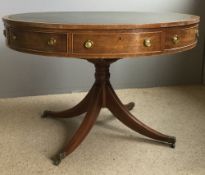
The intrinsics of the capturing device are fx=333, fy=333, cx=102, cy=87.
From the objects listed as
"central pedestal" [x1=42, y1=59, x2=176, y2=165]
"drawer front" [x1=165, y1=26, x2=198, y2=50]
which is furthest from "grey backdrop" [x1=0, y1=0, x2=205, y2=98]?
"drawer front" [x1=165, y1=26, x2=198, y2=50]

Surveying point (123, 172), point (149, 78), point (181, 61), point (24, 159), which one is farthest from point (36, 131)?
point (181, 61)

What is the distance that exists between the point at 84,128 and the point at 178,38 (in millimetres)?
625

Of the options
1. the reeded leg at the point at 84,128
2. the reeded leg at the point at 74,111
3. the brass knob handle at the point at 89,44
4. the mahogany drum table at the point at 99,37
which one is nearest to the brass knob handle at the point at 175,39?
the mahogany drum table at the point at 99,37

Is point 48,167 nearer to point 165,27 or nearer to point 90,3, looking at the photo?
point 165,27

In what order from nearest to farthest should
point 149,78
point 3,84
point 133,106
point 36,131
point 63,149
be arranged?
point 63,149
point 36,131
point 133,106
point 3,84
point 149,78

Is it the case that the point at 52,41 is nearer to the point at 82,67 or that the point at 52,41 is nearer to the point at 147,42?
the point at 147,42

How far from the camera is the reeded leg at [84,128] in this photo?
5.01 feet

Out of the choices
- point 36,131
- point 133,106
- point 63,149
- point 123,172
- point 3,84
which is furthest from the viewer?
point 3,84

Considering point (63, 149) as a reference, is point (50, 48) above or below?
above

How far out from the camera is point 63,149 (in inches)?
61.2

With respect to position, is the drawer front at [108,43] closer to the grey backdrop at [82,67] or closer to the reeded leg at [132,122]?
the reeded leg at [132,122]

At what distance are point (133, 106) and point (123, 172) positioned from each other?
790 millimetres

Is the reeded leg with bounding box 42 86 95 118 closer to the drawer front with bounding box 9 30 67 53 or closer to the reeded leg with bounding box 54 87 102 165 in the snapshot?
the reeded leg with bounding box 54 87 102 165

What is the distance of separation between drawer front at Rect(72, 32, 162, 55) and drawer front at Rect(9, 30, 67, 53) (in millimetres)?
49
